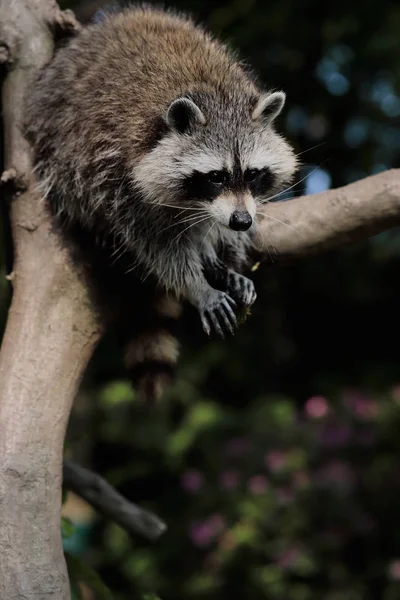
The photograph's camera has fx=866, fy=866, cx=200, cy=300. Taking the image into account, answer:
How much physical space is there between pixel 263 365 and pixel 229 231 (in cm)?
447

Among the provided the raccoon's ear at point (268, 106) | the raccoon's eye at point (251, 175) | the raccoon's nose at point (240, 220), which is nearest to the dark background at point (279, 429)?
the raccoon's ear at point (268, 106)

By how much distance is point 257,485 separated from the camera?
16.5ft

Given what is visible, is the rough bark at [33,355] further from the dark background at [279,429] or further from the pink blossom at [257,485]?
the pink blossom at [257,485]

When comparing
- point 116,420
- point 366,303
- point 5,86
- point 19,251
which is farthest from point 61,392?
point 366,303

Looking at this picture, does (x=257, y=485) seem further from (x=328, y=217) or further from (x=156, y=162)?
(x=156, y=162)

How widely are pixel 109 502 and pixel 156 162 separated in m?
1.18

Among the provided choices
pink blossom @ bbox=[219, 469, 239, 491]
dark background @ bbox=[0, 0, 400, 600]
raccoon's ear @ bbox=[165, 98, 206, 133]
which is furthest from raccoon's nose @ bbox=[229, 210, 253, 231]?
pink blossom @ bbox=[219, 469, 239, 491]

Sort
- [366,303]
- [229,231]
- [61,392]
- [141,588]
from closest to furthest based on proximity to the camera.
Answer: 1. [61,392]
2. [229,231]
3. [141,588]
4. [366,303]

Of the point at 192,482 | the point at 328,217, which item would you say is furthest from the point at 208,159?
the point at 192,482

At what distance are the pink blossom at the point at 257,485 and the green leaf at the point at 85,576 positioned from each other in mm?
2650

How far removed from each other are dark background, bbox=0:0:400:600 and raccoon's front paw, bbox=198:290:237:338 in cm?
184

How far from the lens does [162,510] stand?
5.66 m

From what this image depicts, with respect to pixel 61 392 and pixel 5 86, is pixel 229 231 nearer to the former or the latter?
pixel 61 392

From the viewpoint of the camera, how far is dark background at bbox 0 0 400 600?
479 cm
